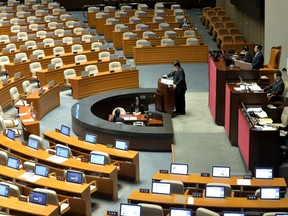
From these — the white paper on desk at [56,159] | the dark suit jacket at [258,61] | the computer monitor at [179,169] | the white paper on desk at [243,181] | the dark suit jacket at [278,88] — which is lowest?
the white paper on desk at [56,159]

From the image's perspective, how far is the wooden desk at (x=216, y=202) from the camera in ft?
36.1

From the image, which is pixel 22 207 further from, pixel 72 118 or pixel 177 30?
pixel 177 30

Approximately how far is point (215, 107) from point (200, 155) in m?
2.20

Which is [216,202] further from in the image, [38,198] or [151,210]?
[38,198]

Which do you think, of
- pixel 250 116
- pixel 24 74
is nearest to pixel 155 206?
pixel 250 116

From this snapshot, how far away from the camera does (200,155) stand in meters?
15.2

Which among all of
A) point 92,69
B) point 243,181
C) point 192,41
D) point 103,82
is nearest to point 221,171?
point 243,181

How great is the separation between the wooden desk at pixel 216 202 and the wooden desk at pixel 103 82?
9.73 m

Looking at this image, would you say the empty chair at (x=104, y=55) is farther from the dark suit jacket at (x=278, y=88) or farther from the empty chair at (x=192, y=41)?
the dark suit jacket at (x=278, y=88)

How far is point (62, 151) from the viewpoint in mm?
14109

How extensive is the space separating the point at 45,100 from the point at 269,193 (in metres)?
9.71

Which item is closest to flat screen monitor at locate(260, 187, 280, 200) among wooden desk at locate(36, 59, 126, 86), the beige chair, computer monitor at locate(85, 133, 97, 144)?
the beige chair

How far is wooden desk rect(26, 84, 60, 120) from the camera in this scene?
18.8m

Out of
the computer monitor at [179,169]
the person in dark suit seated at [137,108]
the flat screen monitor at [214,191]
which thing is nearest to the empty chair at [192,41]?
the person in dark suit seated at [137,108]
